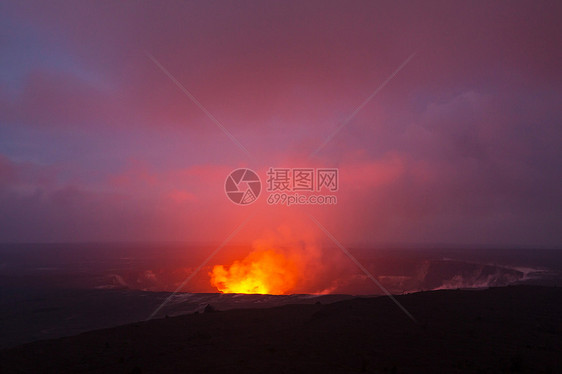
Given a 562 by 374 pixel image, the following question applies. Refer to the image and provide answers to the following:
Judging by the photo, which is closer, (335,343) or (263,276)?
(335,343)

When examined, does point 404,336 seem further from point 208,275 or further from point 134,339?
point 208,275

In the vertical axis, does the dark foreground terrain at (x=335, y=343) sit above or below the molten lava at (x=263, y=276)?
below

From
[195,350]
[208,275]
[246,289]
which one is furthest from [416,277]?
[195,350]

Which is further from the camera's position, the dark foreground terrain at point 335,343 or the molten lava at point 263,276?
the molten lava at point 263,276

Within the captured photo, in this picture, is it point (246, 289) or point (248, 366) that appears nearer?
point (248, 366)

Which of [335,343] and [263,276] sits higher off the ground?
[263,276]
